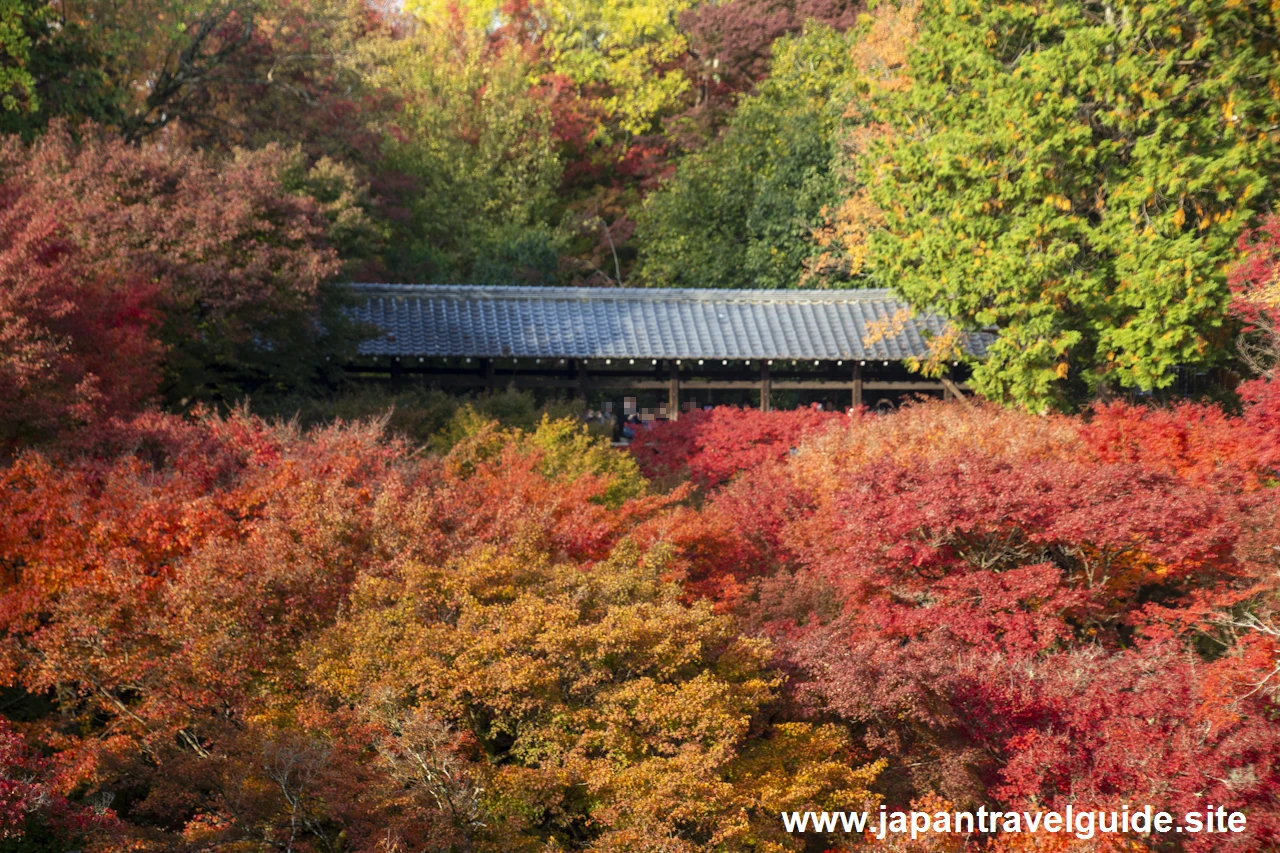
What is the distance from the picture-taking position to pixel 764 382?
69.8ft

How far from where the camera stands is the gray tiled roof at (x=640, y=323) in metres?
20.8

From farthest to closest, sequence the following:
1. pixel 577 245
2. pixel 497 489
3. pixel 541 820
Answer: pixel 577 245 → pixel 497 489 → pixel 541 820

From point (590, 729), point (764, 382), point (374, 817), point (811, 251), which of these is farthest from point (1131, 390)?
point (374, 817)

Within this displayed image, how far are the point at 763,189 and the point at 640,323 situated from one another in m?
7.63

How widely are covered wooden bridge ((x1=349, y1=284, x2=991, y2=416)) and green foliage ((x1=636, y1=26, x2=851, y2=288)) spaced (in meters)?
5.49

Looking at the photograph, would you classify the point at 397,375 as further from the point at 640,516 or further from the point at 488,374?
the point at 640,516

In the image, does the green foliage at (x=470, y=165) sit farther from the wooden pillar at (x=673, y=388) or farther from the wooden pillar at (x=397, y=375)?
the wooden pillar at (x=673, y=388)

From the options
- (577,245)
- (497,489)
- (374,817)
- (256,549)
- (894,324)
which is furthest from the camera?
(577,245)

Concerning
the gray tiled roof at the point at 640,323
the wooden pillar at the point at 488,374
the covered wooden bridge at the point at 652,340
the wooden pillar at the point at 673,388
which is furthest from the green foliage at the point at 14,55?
the wooden pillar at the point at 673,388

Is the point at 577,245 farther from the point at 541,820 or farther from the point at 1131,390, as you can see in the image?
the point at 541,820

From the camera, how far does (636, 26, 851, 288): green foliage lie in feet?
90.2

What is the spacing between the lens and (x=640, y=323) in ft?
71.0

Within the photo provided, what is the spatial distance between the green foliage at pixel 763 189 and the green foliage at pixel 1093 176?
10176 mm

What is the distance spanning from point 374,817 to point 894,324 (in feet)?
49.7
